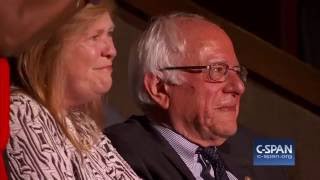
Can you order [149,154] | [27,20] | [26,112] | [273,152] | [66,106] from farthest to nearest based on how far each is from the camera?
[273,152] → [149,154] → [66,106] → [26,112] → [27,20]

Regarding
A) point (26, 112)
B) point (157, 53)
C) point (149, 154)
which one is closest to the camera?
point (26, 112)

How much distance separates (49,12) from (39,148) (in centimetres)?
54

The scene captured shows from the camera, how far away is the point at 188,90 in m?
1.86

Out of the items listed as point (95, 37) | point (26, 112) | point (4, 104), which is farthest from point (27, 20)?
point (95, 37)

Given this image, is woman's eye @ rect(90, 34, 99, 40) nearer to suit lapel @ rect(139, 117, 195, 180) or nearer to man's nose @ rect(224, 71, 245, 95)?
suit lapel @ rect(139, 117, 195, 180)

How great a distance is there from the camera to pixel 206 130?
1.83m

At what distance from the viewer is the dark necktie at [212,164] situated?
174 cm

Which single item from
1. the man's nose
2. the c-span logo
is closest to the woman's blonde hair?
the man's nose

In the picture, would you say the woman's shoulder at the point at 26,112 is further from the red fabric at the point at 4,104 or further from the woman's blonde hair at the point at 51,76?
the red fabric at the point at 4,104

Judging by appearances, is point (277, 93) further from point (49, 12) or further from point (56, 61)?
point (49, 12)

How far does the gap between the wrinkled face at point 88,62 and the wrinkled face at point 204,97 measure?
0.47m

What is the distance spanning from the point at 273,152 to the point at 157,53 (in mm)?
757

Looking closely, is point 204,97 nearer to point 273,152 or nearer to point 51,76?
point 273,152

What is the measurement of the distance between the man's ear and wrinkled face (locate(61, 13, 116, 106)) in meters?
0.43
